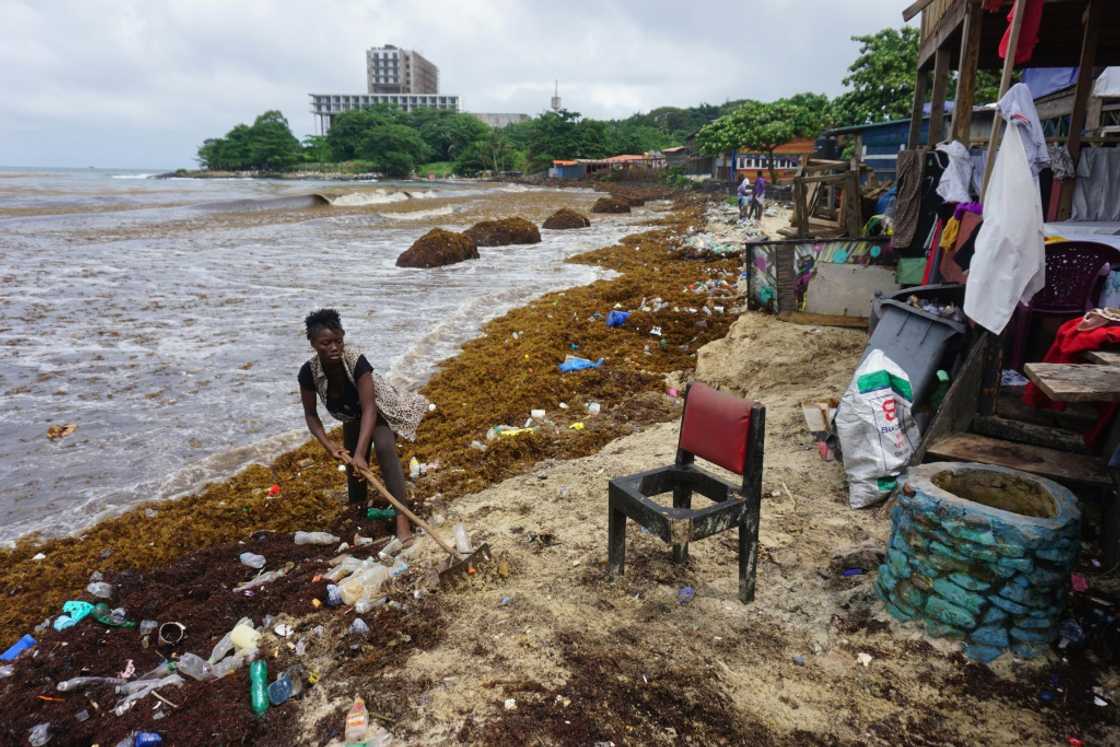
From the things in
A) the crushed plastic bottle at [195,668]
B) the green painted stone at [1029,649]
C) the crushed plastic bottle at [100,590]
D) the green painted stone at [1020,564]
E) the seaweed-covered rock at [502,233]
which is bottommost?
the crushed plastic bottle at [100,590]

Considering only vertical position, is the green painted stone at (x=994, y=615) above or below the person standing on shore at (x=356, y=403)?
below

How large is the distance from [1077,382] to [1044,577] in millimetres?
935

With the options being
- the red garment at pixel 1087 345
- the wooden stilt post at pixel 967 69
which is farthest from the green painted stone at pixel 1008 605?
the wooden stilt post at pixel 967 69

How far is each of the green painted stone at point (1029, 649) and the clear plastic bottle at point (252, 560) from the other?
397 cm

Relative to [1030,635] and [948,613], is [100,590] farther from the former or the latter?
[1030,635]

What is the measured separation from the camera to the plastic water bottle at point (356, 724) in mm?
2502

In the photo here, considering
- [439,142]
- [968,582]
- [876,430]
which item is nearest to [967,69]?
[876,430]

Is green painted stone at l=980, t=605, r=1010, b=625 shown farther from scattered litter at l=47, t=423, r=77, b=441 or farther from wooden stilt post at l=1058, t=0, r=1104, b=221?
scattered litter at l=47, t=423, r=77, b=441

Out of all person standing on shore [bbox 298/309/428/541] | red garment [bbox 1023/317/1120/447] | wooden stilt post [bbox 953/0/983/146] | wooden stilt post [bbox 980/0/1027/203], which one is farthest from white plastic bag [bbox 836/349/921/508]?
wooden stilt post [bbox 953/0/983/146]

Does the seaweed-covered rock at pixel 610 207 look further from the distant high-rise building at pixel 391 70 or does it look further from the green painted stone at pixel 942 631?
the distant high-rise building at pixel 391 70

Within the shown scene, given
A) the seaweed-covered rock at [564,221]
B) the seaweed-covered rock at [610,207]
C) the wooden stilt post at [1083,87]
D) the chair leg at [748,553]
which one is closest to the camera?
the chair leg at [748,553]

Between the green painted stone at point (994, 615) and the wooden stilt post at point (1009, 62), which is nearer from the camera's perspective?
the green painted stone at point (994, 615)

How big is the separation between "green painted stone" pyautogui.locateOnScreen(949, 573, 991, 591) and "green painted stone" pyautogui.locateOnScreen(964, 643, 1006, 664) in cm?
26

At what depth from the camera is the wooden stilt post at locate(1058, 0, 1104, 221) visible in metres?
5.46
